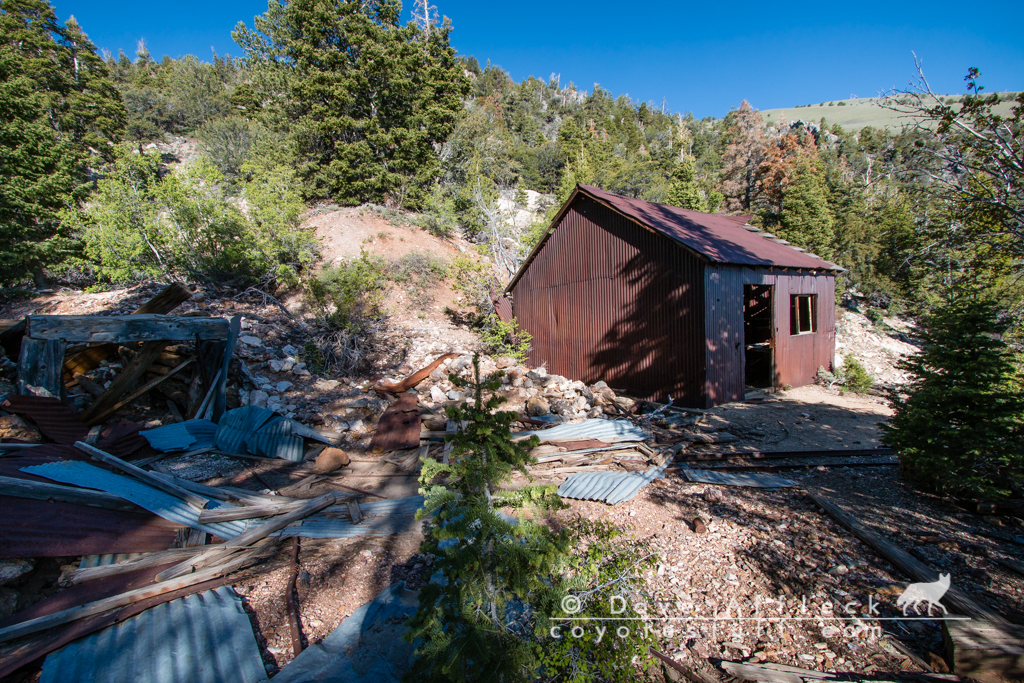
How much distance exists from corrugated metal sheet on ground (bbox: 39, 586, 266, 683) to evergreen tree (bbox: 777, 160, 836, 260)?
30.4 meters

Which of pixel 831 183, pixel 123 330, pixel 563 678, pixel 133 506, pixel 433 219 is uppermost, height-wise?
pixel 831 183

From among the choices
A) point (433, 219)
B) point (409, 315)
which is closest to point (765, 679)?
point (409, 315)

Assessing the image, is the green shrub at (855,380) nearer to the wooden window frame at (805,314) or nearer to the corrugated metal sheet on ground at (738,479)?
the wooden window frame at (805,314)

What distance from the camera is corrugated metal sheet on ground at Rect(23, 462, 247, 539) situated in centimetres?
393

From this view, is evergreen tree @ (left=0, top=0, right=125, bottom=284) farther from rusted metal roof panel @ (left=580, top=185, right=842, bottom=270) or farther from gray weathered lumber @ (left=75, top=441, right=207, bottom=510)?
rusted metal roof panel @ (left=580, top=185, right=842, bottom=270)

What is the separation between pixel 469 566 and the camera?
213 cm

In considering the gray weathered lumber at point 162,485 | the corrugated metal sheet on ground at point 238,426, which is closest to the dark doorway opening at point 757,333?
the corrugated metal sheet on ground at point 238,426

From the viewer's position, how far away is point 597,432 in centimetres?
709

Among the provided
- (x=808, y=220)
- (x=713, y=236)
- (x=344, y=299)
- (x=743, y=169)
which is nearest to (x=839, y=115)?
(x=743, y=169)

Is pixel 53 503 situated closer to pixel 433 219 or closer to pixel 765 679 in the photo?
pixel 765 679

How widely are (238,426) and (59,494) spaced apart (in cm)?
324

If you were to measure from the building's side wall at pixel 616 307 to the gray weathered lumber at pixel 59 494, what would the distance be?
9.06 m

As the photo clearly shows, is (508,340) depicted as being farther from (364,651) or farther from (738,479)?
(364,651)

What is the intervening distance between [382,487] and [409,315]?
35.4 ft
